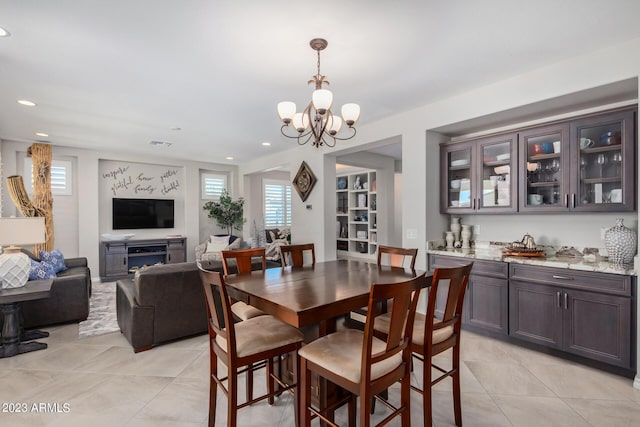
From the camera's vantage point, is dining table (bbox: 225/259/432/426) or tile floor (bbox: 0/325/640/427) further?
tile floor (bbox: 0/325/640/427)

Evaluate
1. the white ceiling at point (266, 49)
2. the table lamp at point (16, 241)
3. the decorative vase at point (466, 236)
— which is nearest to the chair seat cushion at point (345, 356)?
the white ceiling at point (266, 49)

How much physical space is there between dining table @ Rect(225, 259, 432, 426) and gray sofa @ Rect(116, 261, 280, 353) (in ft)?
3.91

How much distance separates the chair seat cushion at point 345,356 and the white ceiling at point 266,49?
6.64 ft

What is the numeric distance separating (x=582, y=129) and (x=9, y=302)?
17.9 feet

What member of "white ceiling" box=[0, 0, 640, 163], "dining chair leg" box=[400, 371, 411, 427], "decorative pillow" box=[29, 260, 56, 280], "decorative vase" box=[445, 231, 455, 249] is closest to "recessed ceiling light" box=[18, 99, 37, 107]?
"white ceiling" box=[0, 0, 640, 163]

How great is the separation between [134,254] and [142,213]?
0.95 metres

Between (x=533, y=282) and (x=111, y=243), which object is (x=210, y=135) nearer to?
(x=111, y=243)

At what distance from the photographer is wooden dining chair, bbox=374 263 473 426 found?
172cm

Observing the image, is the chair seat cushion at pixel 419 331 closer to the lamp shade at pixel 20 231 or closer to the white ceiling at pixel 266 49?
the white ceiling at pixel 266 49

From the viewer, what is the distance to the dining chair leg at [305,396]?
161cm

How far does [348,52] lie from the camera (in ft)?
8.29

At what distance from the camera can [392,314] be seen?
4.83 ft

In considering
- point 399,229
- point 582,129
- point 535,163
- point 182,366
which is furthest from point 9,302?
point 399,229

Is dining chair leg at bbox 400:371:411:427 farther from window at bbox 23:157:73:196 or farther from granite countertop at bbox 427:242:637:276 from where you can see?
window at bbox 23:157:73:196
